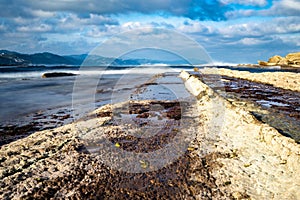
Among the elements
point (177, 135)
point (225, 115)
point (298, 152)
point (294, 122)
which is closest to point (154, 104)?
point (225, 115)

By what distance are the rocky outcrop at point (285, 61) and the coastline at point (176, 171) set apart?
3854 inches

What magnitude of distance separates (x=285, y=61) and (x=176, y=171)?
105913mm

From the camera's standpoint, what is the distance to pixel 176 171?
19.2ft

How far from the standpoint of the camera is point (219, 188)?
16.6ft

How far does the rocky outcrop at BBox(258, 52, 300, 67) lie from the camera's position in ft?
303

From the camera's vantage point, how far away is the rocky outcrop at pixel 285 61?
9232cm

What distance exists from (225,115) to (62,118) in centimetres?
768

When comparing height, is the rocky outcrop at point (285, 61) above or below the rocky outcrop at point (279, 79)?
above

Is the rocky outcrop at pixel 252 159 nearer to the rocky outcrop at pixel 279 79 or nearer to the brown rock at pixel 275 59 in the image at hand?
the rocky outcrop at pixel 279 79

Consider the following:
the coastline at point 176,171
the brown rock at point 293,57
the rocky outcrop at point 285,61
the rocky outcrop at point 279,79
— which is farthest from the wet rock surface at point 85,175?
the brown rock at point 293,57

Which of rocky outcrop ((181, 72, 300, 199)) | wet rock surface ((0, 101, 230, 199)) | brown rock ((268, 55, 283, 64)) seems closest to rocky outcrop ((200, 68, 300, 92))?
rocky outcrop ((181, 72, 300, 199))

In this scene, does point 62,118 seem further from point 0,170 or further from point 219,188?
point 219,188

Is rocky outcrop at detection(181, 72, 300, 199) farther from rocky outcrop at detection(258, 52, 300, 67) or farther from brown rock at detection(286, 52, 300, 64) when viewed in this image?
brown rock at detection(286, 52, 300, 64)

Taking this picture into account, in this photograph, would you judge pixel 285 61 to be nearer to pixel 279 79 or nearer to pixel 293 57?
pixel 293 57
